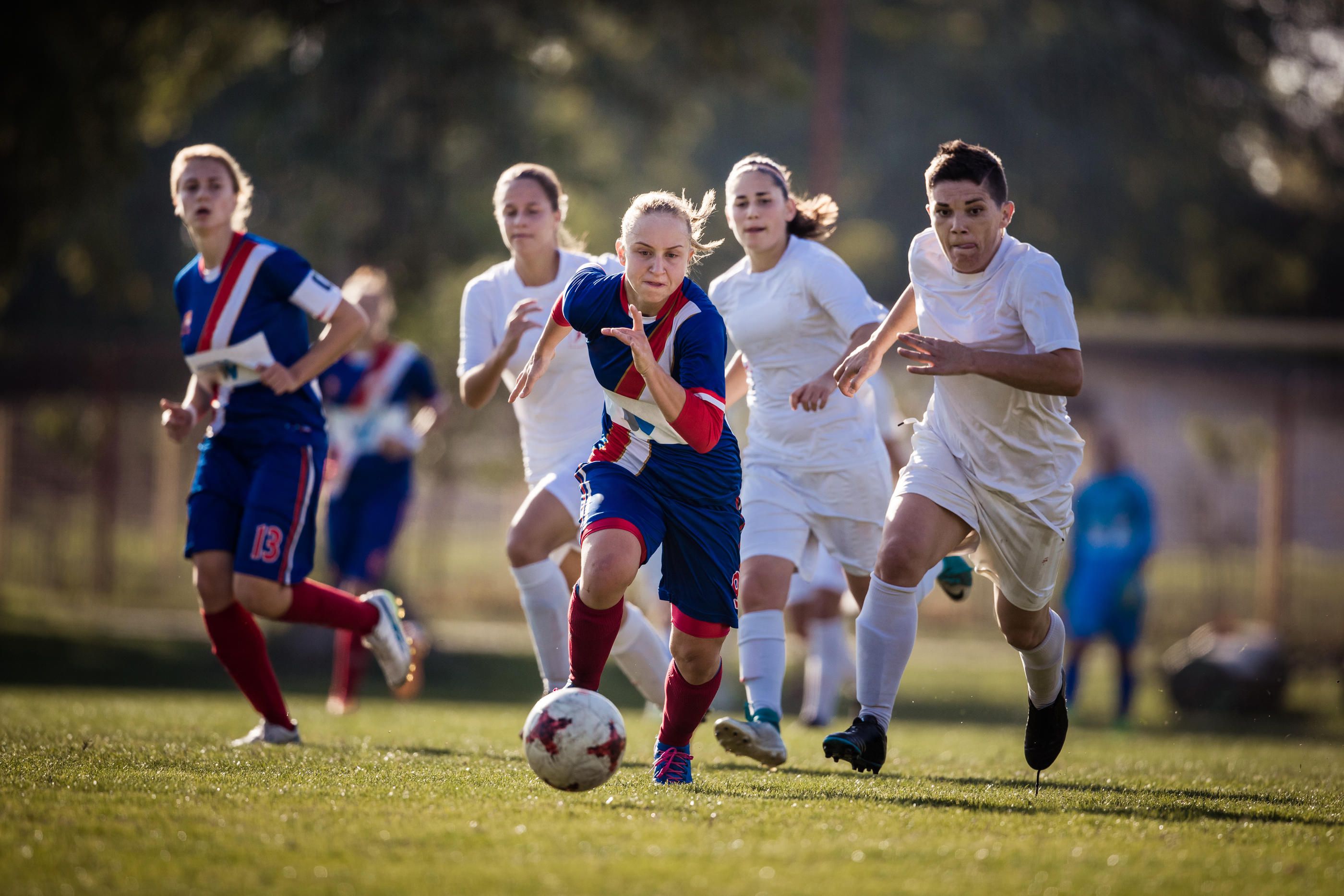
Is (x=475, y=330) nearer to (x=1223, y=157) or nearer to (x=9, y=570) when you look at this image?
(x=9, y=570)

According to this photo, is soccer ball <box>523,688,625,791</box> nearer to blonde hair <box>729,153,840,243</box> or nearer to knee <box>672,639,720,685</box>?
knee <box>672,639,720,685</box>

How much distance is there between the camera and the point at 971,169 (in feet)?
16.0

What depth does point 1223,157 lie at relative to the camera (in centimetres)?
2612

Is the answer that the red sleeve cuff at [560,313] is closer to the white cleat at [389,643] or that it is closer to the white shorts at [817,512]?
the white shorts at [817,512]

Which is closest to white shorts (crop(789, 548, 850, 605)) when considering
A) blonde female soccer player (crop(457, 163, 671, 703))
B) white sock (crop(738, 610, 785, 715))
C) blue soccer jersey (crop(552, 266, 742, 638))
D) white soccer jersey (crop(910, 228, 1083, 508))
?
blonde female soccer player (crop(457, 163, 671, 703))

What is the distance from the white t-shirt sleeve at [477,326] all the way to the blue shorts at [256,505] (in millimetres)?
840

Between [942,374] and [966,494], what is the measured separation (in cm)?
63

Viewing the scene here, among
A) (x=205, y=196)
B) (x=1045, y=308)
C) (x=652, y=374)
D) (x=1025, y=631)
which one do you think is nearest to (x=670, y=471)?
(x=652, y=374)

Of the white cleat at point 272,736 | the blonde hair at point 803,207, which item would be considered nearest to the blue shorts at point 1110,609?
the blonde hair at point 803,207

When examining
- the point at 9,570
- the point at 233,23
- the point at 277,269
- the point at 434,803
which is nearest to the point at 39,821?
the point at 434,803

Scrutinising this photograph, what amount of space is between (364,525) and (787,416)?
4289 millimetres

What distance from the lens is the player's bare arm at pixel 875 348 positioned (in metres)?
4.99

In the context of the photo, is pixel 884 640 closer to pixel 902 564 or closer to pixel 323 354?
pixel 902 564

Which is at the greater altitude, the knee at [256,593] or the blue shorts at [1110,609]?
the knee at [256,593]
